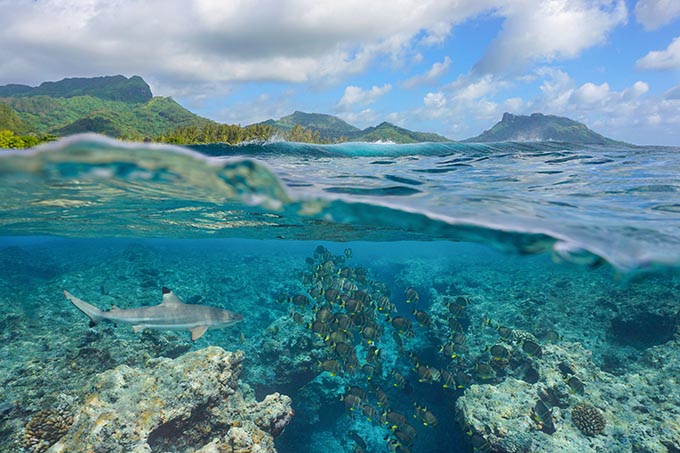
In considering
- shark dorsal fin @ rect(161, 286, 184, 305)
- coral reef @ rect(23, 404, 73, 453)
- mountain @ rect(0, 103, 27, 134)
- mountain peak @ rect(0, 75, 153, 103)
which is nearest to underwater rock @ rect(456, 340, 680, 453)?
shark dorsal fin @ rect(161, 286, 184, 305)

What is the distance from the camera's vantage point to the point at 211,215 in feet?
55.0

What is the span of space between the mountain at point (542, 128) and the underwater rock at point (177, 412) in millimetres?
55599

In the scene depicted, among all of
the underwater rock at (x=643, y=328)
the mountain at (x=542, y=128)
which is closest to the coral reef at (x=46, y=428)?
the underwater rock at (x=643, y=328)

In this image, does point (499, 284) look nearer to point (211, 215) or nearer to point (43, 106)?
point (211, 215)

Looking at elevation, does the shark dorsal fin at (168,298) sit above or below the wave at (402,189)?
below

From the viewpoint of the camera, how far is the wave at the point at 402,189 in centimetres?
805

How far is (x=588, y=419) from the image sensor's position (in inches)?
376

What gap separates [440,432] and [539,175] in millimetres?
9346

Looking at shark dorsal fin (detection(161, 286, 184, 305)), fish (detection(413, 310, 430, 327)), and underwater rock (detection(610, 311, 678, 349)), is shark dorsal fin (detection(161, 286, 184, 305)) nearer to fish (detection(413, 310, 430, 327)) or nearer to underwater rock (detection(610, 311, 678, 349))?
fish (detection(413, 310, 430, 327))

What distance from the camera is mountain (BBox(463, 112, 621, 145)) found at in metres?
58.0

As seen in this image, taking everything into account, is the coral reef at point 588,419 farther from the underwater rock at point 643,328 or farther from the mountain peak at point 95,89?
the mountain peak at point 95,89

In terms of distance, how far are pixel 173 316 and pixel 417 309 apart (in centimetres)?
719

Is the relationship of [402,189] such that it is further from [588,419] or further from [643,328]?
[643,328]

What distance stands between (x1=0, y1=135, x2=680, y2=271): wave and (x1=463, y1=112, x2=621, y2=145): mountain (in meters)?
47.8
